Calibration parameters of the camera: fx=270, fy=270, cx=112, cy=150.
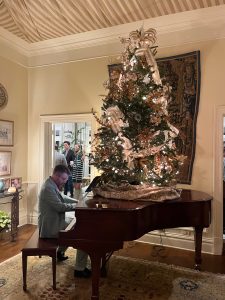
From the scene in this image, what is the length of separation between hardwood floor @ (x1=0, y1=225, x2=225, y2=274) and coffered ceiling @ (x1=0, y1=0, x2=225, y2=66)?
3.07 m

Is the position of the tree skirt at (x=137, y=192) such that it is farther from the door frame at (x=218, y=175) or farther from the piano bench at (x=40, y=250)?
the door frame at (x=218, y=175)

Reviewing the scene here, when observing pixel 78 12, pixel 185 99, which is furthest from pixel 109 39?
pixel 185 99

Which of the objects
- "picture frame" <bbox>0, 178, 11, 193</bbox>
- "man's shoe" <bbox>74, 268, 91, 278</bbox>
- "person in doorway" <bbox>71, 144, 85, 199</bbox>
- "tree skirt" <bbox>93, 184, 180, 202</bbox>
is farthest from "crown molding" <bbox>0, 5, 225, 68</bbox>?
"person in doorway" <bbox>71, 144, 85, 199</bbox>

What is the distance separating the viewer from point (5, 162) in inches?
181

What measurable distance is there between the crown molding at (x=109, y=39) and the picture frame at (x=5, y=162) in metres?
1.69

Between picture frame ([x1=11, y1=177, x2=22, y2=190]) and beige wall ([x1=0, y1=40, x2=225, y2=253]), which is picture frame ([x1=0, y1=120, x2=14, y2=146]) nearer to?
beige wall ([x1=0, y1=40, x2=225, y2=253])

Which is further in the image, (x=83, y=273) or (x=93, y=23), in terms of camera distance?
(x=93, y=23)

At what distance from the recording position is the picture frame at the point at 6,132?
454cm

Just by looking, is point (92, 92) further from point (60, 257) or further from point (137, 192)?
point (60, 257)

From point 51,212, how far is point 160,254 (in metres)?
1.73

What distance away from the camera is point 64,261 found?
3393 mm

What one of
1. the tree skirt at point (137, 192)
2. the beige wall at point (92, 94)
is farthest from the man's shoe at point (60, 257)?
the beige wall at point (92, 94)

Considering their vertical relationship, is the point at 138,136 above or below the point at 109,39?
below

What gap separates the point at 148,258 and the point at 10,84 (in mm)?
3640
